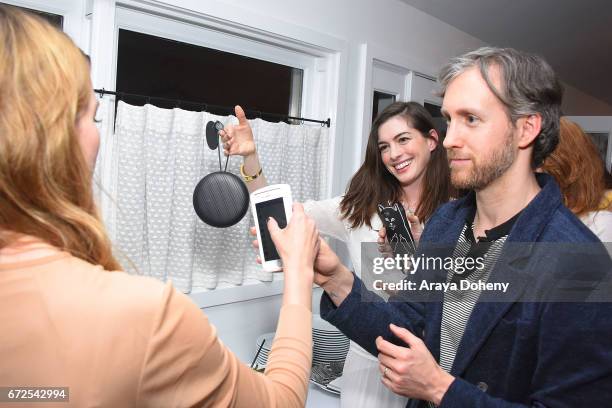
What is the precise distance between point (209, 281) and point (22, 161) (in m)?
1.28

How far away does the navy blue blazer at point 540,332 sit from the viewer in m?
0.79

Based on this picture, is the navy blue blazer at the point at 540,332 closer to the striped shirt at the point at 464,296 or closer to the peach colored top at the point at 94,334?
the striped shirt at the point at 464,296

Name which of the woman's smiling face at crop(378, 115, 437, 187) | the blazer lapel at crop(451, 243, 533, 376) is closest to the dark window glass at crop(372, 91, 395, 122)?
the woman's smiling face at crop(378, 115, 437, 187)

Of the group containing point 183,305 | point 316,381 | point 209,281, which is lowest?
point 316,381

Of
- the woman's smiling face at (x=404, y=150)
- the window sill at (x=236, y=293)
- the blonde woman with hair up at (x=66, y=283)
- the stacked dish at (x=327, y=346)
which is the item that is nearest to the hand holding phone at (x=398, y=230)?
the woman's smiling face at (x=404, y=150)

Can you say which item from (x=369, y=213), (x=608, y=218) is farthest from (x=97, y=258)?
(x=608, y=218)

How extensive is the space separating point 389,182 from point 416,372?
0.91m

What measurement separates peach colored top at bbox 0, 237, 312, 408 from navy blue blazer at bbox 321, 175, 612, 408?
1.84 ft

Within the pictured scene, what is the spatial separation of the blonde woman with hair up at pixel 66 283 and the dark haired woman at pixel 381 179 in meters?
1.01

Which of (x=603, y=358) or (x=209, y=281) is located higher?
(x=603, y=358)

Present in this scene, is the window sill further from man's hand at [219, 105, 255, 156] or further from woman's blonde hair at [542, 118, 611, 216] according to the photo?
woman's blonde hair at [542, 118, 611, 216]

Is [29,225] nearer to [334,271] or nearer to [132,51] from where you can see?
[334,271]

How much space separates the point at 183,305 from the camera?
508mm

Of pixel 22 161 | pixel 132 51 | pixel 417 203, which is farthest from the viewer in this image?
pixel 417 203
